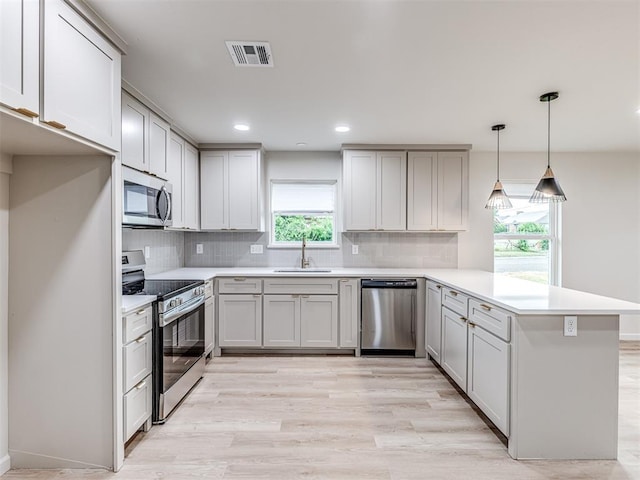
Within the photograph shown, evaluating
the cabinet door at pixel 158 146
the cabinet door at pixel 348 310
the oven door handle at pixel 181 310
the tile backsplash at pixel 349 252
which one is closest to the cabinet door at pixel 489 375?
the cabinet door at pixel 348 310

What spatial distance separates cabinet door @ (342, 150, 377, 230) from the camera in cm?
411

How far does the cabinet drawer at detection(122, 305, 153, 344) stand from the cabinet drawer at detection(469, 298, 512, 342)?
2.26 metres

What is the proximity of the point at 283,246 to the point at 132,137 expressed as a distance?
226cm

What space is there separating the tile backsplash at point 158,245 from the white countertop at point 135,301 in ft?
2.98

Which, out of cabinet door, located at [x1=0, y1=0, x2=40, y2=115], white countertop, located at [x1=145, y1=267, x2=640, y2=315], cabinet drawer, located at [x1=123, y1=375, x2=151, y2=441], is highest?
cabinet door, located at [x1=0, y1=0, x2=40, y2=115]

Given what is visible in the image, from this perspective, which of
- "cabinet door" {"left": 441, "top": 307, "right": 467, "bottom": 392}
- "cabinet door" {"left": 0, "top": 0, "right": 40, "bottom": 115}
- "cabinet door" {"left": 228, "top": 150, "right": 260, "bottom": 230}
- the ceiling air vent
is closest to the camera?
"cabinet door" {"left": 0, "top": 0, "right": 40, "bottom": 115}

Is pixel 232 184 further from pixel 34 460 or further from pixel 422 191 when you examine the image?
pixel 34 460

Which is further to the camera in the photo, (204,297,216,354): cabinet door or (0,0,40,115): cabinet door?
(204,297,216,354): cabinet door

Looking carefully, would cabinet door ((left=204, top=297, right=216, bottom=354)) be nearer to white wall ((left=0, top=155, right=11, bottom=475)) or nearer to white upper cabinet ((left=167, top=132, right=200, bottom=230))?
white upper cabinet ((left=167, top=132, right=200, bottom=230))

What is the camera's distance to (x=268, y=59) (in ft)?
6.95

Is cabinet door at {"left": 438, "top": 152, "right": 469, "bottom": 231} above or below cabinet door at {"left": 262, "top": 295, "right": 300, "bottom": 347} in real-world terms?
above

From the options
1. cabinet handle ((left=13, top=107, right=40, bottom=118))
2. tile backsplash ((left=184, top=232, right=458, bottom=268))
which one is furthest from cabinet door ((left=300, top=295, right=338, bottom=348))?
cabinet handle ((left=13, top=107, right=40, bottom=118))

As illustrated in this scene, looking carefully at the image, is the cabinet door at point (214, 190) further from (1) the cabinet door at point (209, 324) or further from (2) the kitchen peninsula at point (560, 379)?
(2) the kitchen peninsula at point (560, 379)

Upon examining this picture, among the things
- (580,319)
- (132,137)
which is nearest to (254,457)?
(580,319)
